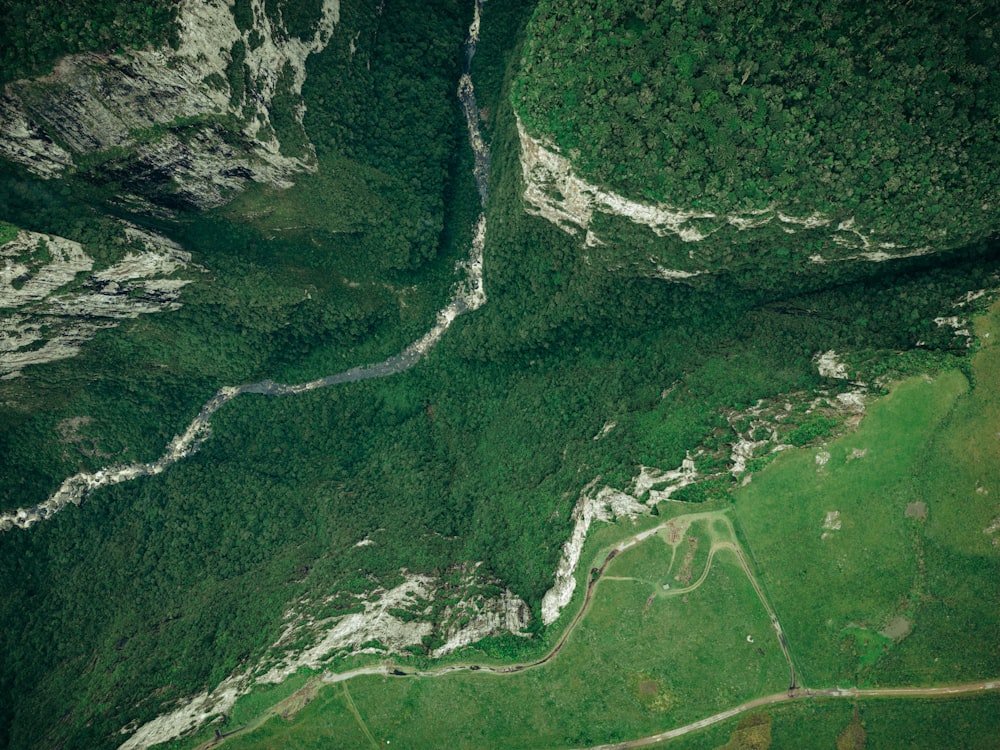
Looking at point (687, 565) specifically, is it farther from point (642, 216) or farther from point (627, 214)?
point (627, 214)

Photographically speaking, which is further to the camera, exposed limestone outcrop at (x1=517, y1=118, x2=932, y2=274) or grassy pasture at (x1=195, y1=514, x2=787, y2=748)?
exposed limestone outcrop at (x1=517, y1=118, x2=932, y2=274)

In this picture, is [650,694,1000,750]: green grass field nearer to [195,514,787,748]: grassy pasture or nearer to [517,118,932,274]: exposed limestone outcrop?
[195,514,787,748]: grassy pasture

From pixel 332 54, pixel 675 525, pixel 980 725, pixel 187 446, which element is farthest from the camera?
pixel 187 446

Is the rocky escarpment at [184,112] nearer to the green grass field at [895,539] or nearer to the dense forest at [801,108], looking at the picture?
the dense forest at [801,108]

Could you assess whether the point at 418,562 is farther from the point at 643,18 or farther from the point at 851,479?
the point at 643,18

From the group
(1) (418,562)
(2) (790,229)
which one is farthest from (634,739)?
(2) (790,229)

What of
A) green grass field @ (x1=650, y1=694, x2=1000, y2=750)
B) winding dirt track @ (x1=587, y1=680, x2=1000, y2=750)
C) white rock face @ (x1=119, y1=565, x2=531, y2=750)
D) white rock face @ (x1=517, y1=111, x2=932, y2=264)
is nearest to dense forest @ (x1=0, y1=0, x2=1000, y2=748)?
white rock face @ (x1=517, y1=111, x2=932, y2=264)
